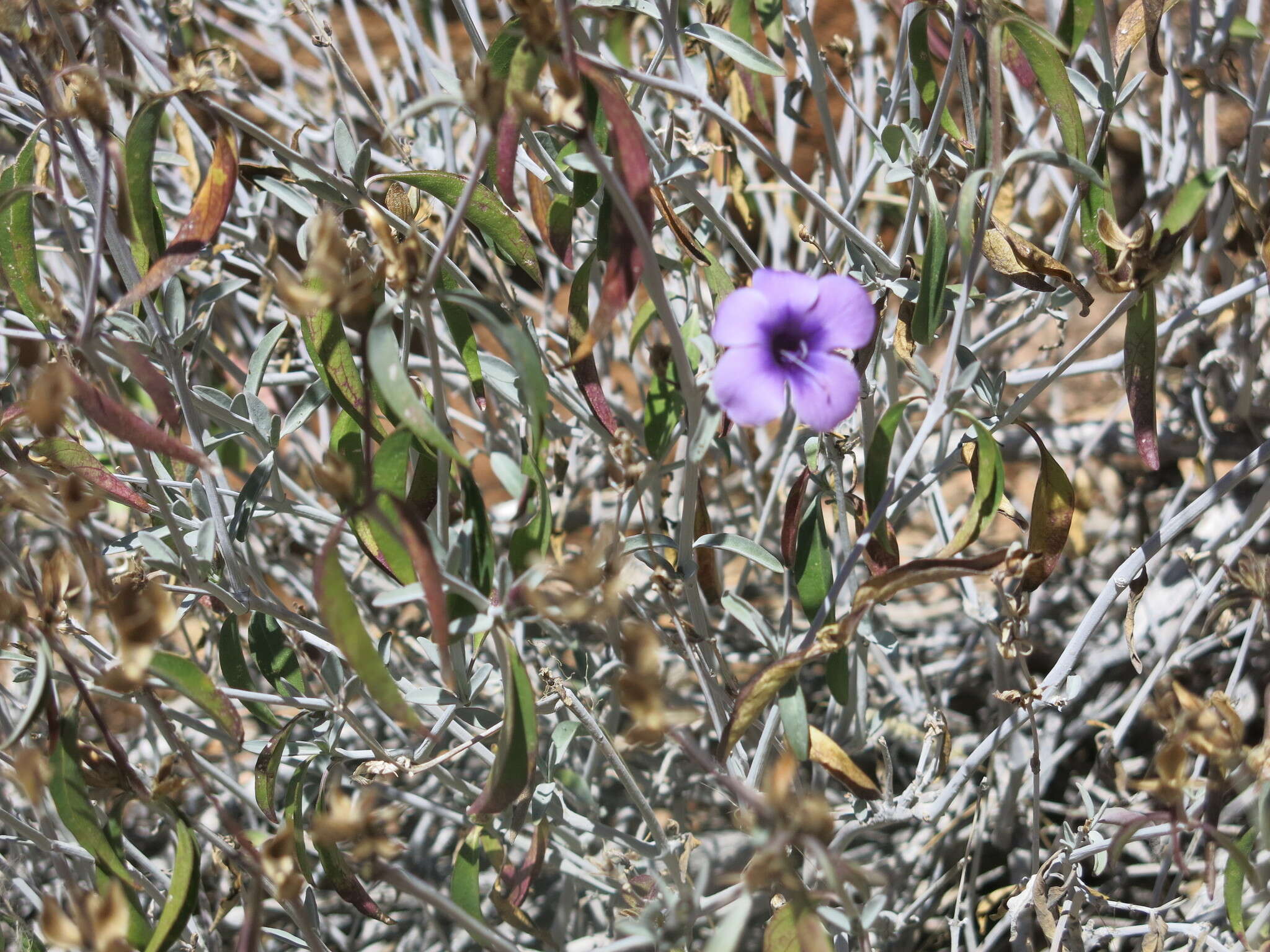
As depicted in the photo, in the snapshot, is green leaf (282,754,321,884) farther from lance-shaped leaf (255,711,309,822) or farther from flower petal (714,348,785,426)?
flower petal (714,348,785,426)

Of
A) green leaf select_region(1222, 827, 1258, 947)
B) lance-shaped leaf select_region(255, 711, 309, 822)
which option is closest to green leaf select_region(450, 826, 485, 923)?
lance-shaped leaf select_region(255, 711, 309, 822)

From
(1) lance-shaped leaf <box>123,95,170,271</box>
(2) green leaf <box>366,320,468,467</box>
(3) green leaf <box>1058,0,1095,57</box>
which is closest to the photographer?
(2) green leaf <box>366,320,468,467</box>

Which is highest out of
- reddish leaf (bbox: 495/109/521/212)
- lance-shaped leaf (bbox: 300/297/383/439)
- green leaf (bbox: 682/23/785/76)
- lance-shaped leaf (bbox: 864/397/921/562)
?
green leaf (bbox: 682/23/785/76)

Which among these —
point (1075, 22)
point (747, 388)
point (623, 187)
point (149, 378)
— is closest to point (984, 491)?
point (747, 388)

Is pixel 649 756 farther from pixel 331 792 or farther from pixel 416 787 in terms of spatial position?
pixel 331 792

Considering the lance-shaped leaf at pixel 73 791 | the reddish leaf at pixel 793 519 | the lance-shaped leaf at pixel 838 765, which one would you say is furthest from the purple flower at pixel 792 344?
the lance-shaped leaf at pixel 73 791

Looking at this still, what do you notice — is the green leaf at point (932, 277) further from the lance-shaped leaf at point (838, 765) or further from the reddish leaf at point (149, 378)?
the reddish leaf at point (149, 378)

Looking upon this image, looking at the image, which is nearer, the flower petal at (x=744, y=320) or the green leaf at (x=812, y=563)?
the flower petal at (x=744, y=320)

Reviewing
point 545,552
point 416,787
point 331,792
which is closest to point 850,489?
point 545,552
